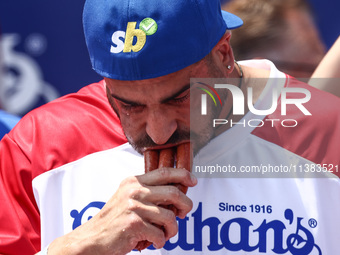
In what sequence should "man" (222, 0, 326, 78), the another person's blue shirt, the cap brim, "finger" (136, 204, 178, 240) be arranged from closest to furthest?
"finger" (136, 204, 178, 240) → the cap brim → the another person's blue shirt → "man" (222, 0, 326, 78)

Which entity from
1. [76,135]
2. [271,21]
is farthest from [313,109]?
[271,21]

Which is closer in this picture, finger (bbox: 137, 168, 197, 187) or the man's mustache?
finger (bbox: 137, 168, 197, 187)

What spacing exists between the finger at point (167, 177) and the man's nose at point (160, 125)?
0.14m

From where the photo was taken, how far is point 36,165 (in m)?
2.59

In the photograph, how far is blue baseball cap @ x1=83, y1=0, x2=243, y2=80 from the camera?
7.08ft

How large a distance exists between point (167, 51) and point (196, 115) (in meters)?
0.32

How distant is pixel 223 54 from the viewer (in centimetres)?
245

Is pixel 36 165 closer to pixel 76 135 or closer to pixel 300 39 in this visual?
pixel 76 135

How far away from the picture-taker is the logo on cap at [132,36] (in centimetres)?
215

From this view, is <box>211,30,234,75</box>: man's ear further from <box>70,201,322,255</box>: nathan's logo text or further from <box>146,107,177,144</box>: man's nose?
<box>70,201,322,255</box>: nathan's logo text

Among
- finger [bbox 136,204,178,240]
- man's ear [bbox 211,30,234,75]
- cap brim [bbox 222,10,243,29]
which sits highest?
cap brim [bbox 222,10,243,29]

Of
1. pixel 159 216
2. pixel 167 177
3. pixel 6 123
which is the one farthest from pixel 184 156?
pixel 6 123

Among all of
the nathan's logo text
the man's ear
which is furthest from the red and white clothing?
the man's ear

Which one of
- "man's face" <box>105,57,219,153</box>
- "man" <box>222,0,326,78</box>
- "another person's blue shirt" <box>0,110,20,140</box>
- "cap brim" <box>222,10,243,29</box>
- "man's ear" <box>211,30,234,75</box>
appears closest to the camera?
"man's face" <box>105,57,219,153</box>
